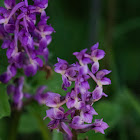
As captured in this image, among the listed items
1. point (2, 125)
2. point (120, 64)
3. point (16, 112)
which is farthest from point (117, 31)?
point (16, 112)

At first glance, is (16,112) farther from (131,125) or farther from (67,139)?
(131,125)

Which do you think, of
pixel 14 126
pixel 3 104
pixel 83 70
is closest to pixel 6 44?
pixel 3 104

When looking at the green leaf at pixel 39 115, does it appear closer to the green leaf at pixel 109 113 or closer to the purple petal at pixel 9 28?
the green leaf at pixel 109 113

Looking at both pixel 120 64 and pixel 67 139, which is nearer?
pixel 67 139

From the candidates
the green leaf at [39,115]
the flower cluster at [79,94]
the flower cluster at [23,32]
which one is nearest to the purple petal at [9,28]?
the flower cluster at [23,32]

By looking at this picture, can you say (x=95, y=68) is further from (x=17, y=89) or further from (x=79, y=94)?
(x=17, y=89)

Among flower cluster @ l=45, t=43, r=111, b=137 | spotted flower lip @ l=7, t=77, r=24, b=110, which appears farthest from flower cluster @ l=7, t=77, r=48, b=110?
flower cluster @ l=45, t=43, r=111, b=137

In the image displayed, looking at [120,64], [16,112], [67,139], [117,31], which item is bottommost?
[67,139]

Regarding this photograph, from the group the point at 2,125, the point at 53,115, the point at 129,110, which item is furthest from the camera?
the point at 129,110
